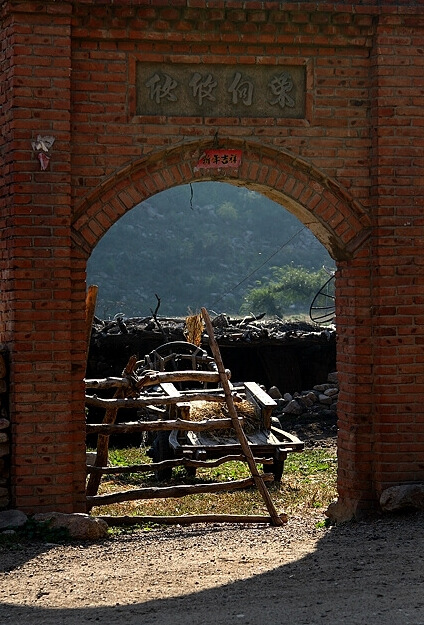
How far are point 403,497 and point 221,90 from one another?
3.71 metres

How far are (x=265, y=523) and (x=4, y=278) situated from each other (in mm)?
3169

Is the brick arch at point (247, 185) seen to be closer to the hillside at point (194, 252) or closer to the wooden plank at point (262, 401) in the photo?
the wooden plank at point (262, 401)

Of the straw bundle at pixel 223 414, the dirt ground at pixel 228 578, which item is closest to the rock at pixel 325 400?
the straw bundle at pixel 223 414

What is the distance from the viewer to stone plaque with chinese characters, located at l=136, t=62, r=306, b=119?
7711 mm

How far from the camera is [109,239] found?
172ft

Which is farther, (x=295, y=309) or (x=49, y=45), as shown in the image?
(x=295, y=309)

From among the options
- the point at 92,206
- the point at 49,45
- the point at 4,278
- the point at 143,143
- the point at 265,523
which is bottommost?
the point at 265,523

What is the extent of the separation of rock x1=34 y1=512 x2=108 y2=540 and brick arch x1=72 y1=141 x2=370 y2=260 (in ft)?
6.97

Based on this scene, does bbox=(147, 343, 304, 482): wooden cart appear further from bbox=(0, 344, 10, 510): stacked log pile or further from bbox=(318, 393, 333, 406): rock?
bbox=(318, 393, 333, 406): rock

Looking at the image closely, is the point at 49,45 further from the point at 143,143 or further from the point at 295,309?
the point at 295,309

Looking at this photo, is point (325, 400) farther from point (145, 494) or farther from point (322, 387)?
point (145, 494)

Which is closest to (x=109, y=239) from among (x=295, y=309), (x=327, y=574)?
(x=295, y=309)

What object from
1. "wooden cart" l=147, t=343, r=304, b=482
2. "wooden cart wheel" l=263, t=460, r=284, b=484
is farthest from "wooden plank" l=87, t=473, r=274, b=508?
"wooden cart wheel" l=263, t=460, r=284, b=484

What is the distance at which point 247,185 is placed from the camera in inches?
320
